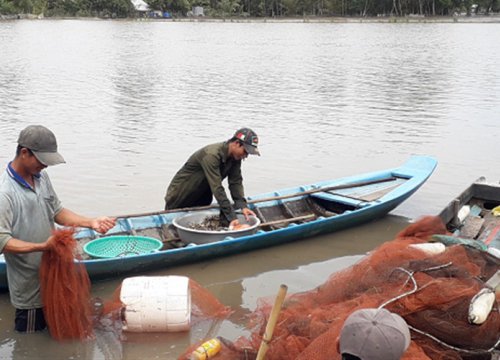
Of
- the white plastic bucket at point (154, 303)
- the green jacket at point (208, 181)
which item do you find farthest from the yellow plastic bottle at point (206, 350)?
the green jacket at point (208, 181)

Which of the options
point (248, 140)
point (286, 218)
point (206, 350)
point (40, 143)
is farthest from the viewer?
point (286, 218)

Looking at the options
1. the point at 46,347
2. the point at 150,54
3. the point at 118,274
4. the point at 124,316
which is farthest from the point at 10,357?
the point at 150,54

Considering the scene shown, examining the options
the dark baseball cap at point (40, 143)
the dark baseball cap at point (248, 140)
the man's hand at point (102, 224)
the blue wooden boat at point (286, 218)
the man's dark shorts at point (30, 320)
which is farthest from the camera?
the dark baseball cap at point (248, 140)

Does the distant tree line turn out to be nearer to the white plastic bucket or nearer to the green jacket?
the green jacket

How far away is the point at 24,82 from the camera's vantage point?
22.8m

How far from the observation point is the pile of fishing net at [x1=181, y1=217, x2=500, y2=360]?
411cm

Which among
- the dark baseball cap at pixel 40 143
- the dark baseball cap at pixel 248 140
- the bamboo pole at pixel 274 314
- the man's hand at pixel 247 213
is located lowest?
the man's hand at pixel 247 213

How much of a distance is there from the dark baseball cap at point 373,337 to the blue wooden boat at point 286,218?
13.2 feet

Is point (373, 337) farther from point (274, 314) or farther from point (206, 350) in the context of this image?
point (206, 350)

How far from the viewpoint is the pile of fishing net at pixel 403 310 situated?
411cm

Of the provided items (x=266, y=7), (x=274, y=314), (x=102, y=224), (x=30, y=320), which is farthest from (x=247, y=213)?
(x=266, y=7)

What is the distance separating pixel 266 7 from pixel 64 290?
97731 millimetres

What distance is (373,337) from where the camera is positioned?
2746mm

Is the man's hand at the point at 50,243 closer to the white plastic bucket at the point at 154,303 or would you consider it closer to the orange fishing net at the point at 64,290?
the orange fishing net at the point at 64,290
